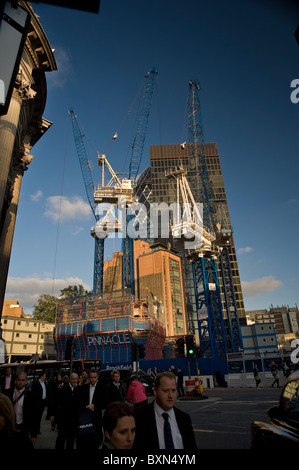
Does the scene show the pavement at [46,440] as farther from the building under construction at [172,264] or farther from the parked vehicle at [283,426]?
the building under construction at [172,264]

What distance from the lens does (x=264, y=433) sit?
3.40 metres

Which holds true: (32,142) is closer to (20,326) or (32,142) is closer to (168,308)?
(20,326)

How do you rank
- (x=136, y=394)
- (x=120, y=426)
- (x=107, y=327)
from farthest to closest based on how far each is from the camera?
(x=107, y=327) → (x=136, y=394) → (x=120, y=426)

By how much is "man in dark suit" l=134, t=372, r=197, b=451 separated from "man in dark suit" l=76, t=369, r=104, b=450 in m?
2.60

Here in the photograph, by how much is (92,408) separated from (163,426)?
9.20 ft

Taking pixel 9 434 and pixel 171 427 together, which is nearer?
pixel 9 434

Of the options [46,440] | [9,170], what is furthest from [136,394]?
[9,170]

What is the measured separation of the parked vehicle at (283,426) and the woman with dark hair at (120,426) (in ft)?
5.17

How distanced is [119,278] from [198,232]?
47.1 metres

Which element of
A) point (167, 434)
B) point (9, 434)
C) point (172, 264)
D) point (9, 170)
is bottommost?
point (167, 434)

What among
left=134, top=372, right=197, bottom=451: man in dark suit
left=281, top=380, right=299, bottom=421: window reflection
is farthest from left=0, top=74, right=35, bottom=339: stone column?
left=281, top=380, right=299, bottom=421: window reflection

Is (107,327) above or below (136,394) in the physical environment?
above

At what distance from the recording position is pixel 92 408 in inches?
202

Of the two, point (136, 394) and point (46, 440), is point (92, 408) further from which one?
point (46, 440)
